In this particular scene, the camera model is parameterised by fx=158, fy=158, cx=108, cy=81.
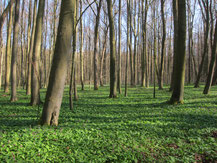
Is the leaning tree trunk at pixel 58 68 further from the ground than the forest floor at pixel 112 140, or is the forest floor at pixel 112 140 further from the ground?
the leaning tree trunk at pixel 58 68

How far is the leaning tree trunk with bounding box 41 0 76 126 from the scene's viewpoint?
16.0 ft

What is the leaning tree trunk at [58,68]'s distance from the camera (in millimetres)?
4887

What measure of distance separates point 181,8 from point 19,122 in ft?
29.0

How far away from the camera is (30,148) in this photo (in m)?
3.39

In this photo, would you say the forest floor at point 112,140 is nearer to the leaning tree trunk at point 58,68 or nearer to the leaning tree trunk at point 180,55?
the leaning tree trunk at point 58,68

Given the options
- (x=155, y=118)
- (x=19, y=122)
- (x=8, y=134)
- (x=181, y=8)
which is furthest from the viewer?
(x=181, y=8)

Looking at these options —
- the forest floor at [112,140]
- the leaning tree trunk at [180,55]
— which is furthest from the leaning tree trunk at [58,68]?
the leaning tree trunk at [180,55]

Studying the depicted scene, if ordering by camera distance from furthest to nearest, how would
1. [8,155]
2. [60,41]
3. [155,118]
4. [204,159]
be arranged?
[155,118], [60,41], [204,159], [8,155]

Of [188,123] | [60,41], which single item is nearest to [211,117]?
[188,123]

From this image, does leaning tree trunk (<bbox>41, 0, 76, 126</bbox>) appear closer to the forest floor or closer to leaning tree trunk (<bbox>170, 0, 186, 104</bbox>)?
the forest floor

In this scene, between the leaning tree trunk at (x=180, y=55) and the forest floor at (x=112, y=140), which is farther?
the leaning tree trunk at (x=180, y=55)

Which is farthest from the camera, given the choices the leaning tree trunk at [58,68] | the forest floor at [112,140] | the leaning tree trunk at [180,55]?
the leaning tree trunk at [180,55]

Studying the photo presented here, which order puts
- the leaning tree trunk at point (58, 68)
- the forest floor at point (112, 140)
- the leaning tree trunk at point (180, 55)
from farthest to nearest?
the leaning tree trunk at point (180, 55), the leaning tree trunk at point (58, 68), the forest floor at point (112, 140)

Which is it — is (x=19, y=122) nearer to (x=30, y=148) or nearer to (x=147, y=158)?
(x=30, y=148)
